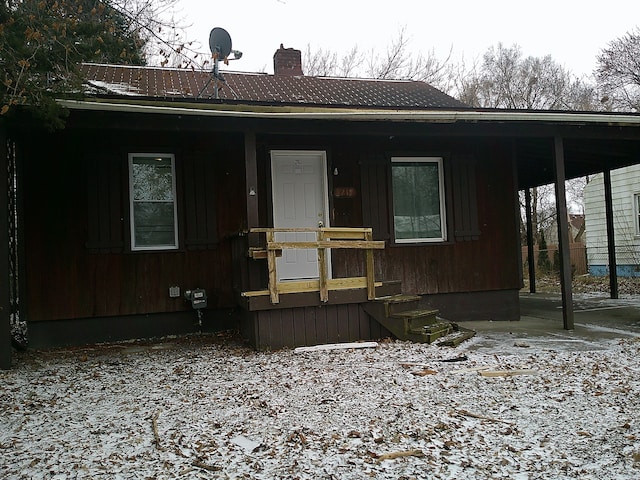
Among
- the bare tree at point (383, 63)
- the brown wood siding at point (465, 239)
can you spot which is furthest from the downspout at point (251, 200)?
the bare tree at point (383, 63)

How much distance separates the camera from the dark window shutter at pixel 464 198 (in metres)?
7.88

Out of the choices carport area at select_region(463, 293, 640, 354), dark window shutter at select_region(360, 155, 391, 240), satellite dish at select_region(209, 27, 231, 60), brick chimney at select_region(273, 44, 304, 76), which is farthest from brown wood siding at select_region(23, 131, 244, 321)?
brick chimney at select_region(273, 44, 304, 76)

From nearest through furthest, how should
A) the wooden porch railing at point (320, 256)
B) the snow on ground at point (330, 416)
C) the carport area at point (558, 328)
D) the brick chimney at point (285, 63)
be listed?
1. the snow on ground at point (330, 416)
2. the wooden porch railing at point (320, 256)
3. the carport area at point (558, 328)
4. the brick chimney at point (285, 63)

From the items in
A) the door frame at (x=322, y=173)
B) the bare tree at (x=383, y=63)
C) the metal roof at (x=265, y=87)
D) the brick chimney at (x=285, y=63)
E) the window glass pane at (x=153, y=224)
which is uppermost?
the bare tree at (x=383, y=63)

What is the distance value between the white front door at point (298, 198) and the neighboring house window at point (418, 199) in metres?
1.11

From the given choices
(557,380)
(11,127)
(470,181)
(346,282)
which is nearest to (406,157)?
(470,181)

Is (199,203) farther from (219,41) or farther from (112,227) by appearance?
(219,41)

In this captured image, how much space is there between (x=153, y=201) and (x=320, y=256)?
2.68 meters

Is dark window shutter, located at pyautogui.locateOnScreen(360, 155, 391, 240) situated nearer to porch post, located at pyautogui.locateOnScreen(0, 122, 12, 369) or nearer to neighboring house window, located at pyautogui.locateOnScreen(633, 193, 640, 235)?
porch post, located at pyautogui.locateOnScreen(0, 122, 12, 369)

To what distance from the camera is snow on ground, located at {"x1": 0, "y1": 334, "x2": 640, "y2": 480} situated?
2.92 metres

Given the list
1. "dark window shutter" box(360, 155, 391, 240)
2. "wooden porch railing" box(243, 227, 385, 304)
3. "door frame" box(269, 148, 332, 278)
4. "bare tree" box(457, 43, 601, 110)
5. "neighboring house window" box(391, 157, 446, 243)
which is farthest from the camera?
"bare tree" box(457, 43, 601, 110)

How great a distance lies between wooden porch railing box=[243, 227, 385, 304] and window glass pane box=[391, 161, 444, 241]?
1.81 metres

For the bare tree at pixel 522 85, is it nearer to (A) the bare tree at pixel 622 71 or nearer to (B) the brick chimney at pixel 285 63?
(A) the bare tree at pixel 622 71

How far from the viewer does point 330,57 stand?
2386cm
